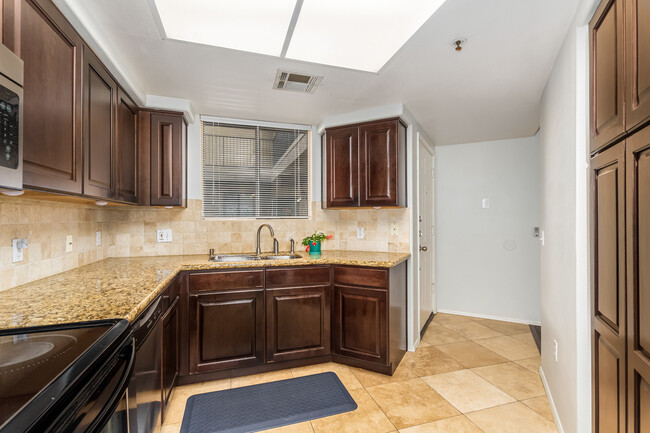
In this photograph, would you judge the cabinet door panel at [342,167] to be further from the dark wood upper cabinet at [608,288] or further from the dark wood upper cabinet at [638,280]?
the dark wood upper cabinet at [638,280]

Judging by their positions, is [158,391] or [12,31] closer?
[12,31]

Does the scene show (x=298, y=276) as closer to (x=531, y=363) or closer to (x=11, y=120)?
(x=11, y=120)

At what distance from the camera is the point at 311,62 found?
2.02 m

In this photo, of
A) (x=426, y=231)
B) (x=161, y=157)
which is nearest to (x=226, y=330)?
(x=161, y=157)

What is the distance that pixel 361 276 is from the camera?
2.57 m

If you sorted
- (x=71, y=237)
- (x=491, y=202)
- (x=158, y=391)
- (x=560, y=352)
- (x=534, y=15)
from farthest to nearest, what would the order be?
1. (x=491, y=202)
2. (x=71, y=237)
3. (x=560, y=352)
4. (x=158, y=391)
5. (x=534, y=15)

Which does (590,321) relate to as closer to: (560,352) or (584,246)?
(584,246)

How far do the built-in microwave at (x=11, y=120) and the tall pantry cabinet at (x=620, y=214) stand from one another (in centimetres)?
192

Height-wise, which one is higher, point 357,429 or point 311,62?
point 311,62

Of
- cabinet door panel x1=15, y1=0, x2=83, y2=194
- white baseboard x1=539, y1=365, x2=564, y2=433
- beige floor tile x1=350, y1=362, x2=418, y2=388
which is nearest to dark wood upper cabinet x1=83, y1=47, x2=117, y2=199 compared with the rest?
cabinet door panel x1=15, y1=0, x2=83, y2=194

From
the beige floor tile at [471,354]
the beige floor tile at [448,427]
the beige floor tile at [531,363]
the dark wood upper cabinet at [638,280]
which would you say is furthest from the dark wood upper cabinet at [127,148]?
the beige floor tile at [531,363]

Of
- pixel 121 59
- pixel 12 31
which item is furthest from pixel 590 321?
pixel 121 59

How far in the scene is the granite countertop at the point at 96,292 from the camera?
1.15 meters

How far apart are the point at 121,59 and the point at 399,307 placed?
2723mm
